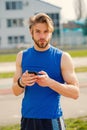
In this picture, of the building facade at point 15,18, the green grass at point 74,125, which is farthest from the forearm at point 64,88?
the building facade at point 15,18

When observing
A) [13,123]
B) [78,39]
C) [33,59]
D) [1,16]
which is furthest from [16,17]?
[33,59]

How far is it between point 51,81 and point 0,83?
1262cm

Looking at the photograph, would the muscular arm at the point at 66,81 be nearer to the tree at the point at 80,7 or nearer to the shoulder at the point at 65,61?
the shoulder at the point at 65,61

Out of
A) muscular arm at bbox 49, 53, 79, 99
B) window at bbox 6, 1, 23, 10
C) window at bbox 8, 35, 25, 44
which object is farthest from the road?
window at bbox 8, 35, 25, 44

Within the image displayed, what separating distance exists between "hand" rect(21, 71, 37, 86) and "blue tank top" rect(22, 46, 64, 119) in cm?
11

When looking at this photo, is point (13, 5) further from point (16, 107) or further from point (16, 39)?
point (16, 107)

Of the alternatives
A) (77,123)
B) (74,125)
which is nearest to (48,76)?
(74,125)

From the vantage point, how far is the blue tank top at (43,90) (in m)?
3.30

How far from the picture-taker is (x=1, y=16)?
65000 mm

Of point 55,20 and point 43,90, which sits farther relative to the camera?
point 55,20

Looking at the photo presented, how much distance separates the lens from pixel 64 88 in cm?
322

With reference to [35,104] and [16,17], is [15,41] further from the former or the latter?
[35,104]

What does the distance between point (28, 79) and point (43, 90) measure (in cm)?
→ 19

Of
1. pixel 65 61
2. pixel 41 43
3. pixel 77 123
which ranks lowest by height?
pixel 77 123
